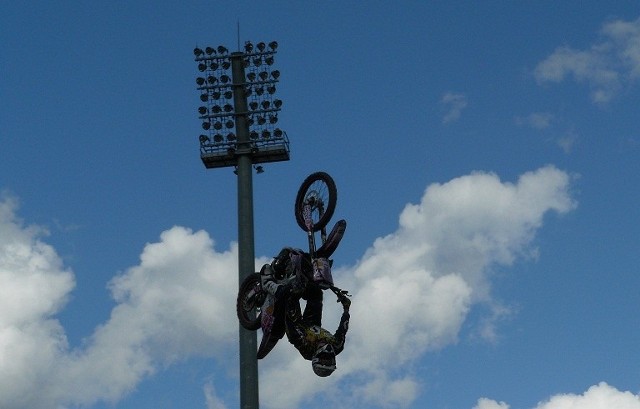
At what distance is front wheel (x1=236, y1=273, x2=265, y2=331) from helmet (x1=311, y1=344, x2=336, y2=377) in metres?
4.46

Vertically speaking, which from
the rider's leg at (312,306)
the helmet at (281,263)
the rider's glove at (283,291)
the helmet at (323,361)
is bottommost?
the helmet at (323,361)

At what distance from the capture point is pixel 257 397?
5372cm

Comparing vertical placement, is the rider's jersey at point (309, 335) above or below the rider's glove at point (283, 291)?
below

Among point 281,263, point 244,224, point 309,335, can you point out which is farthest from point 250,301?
point 244,224

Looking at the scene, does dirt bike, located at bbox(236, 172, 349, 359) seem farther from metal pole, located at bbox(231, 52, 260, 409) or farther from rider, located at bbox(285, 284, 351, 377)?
metal pole, located at bbox(231, 52, 260, 409)

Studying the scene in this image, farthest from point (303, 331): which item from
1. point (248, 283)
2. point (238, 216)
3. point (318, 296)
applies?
point (238, 216)

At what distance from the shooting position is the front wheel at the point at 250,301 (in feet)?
139

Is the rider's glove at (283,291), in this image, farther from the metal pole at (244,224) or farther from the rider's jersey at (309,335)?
the metal pole at (244,224)

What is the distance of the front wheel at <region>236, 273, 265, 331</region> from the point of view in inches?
1665

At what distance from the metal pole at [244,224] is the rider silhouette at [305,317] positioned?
1379 centimetres

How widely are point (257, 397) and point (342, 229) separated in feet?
52.2

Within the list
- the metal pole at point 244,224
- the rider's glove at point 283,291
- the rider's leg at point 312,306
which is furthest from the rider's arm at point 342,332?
the metal pole at point 244,224

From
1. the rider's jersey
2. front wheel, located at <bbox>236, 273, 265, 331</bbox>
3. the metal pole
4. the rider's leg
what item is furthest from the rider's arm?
the metal pole

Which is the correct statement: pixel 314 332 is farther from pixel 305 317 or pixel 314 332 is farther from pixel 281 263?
pixel 281 263
